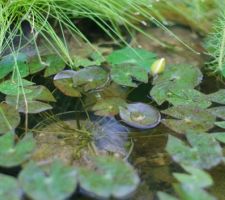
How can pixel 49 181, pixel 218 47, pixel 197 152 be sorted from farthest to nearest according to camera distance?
1. pixel 218 47
2. pixel 197 152
3. pixel 49 181

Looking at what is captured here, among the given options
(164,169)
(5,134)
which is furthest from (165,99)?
(5,134)

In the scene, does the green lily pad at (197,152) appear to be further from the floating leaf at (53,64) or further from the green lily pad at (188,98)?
the floating leaf at (53,64)

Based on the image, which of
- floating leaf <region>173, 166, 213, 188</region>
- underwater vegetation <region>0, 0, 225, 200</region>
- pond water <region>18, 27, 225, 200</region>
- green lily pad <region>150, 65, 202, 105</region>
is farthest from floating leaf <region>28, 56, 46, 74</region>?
floating leaf <region>173, 166, 213, 188</region>

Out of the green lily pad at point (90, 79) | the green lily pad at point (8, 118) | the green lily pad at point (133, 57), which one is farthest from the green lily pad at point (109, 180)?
the green lily pad at point (133, 57)

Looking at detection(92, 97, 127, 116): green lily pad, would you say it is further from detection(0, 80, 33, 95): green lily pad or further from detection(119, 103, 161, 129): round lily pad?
detection(0, 80, 33, 95): green lily pad

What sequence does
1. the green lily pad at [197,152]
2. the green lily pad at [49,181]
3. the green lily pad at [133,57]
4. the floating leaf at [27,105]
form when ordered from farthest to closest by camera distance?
the green lily pad at [133,57]
the floating leaf at [27,105]
the green lily pad at [197,152]
the green lily pad at [49,181]

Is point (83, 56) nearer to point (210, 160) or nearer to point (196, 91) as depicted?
point (196, 91)

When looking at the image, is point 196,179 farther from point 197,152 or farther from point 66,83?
point 66,83

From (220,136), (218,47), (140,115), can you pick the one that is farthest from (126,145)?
(218,47)
